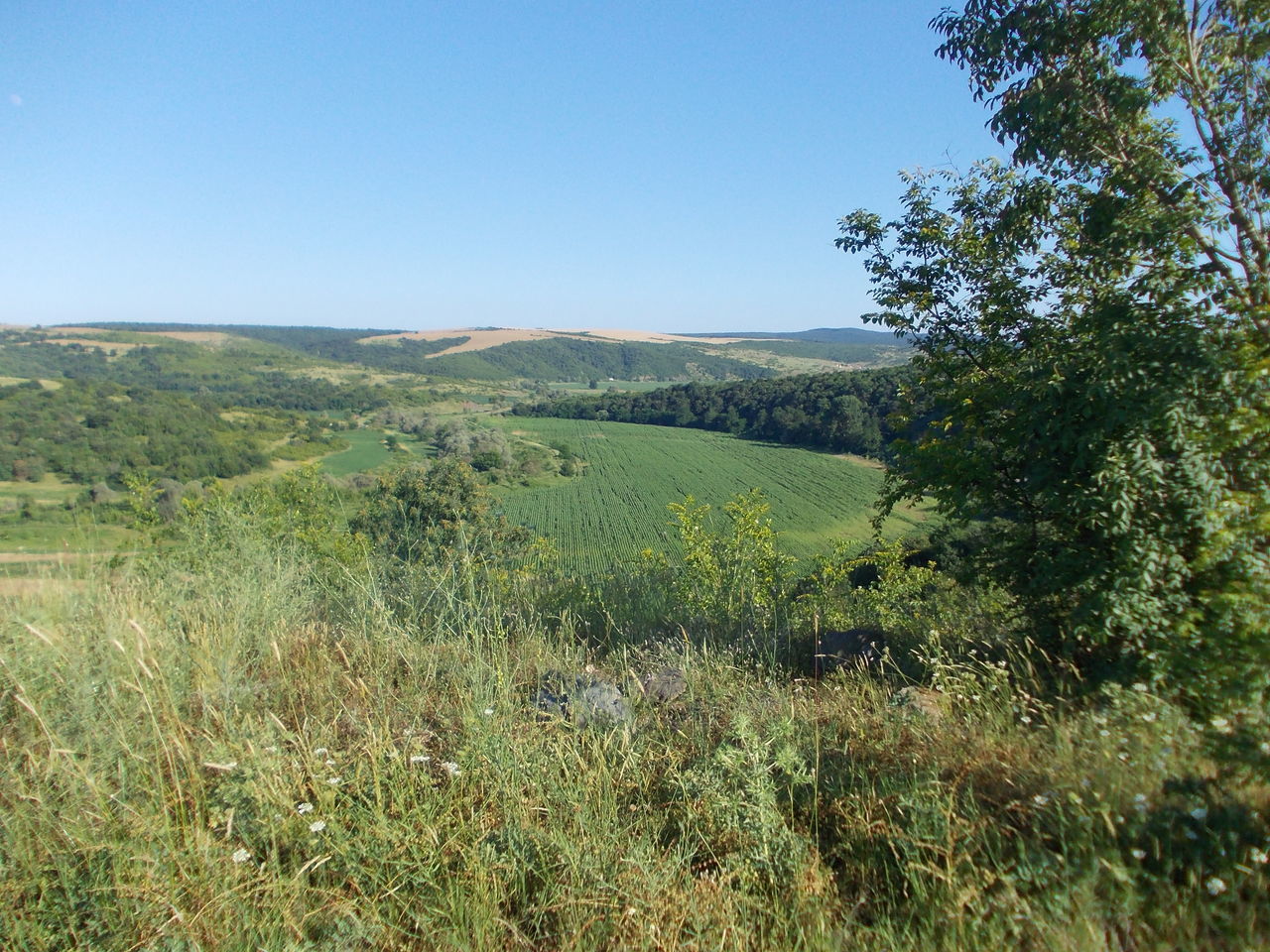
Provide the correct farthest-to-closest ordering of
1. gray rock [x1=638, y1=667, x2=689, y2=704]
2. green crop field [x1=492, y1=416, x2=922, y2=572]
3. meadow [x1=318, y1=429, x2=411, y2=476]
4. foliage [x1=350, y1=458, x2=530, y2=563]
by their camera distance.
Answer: meadow [x1=318, y1=429, x2=411, y2=476], green crop field [x1=492, y1=416, x2=922, y2=572], foliage [x1=350, y1=458, x2=530, y2=563], gray rock [x1=638, y1=667, x2=689, y2=704]

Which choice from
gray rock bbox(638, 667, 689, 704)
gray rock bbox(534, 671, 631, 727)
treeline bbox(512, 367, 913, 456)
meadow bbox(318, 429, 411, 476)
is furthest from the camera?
treeline bbox(512, 367, 913, 456)

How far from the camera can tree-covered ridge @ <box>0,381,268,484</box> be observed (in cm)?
2547

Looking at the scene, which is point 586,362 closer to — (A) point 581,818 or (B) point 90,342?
(B) point 90,342

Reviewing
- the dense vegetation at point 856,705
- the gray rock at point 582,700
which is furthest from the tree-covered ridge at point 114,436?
the gray rock at point 582,700

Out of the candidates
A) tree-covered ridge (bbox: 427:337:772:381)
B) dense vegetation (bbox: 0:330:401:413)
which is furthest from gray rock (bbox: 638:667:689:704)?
tree-covered ridge (bbox: 427:337:772:381)

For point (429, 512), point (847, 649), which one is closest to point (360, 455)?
point (429, 512)

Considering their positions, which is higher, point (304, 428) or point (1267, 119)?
point (1267, 119)

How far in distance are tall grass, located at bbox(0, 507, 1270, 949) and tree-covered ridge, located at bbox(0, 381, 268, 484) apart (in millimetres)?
22564

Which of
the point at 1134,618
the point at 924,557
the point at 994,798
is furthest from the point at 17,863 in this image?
the point at 924,557

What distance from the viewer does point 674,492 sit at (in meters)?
40.5

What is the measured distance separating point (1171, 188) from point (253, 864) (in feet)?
21.9

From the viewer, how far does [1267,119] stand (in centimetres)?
516

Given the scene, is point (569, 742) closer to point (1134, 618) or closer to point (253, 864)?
point (253, 864)

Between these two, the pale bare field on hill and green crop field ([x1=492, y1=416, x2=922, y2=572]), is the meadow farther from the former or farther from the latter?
the pale bare field on hill
